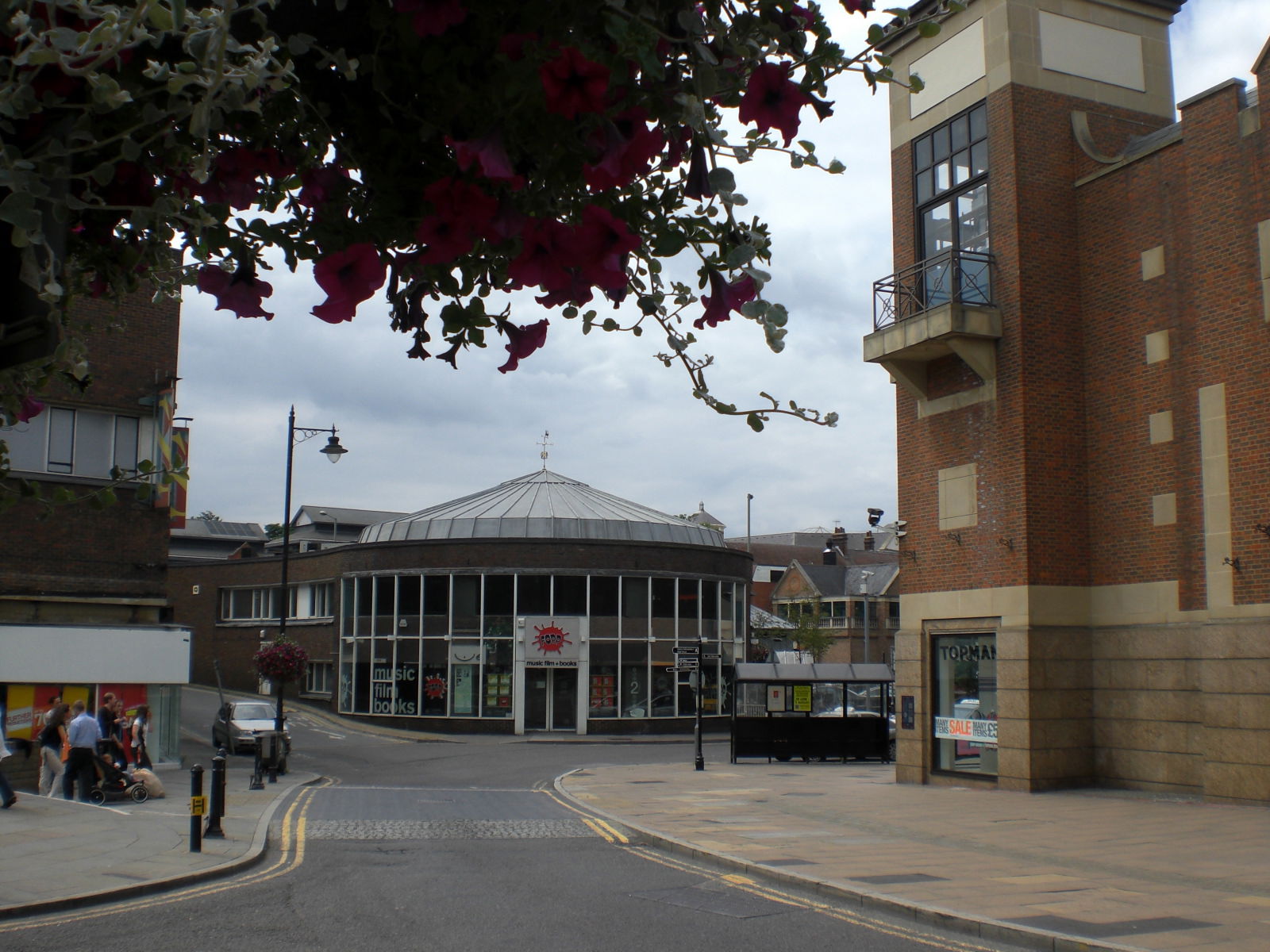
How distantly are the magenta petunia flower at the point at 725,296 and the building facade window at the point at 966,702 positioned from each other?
19.9m

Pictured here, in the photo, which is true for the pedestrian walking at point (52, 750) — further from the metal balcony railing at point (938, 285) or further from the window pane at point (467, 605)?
the window pane at point (467, 605)

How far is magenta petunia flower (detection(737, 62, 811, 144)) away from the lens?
2443 millimetres

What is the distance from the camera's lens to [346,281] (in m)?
2.37

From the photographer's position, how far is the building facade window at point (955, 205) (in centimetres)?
2253

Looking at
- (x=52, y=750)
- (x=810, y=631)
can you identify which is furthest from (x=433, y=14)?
(x=810, y=631)

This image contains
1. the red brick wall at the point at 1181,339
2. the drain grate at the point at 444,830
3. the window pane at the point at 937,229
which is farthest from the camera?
the window pane at the point at 937,229

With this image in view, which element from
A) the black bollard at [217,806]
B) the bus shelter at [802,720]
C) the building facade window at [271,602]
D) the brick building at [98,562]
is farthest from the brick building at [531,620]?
the black bollard at [217,806]

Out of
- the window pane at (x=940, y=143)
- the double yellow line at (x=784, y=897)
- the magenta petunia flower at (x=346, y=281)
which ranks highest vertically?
the window pane at (x=940, y=143)

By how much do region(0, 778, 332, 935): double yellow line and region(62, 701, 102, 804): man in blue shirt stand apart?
12.4 feet

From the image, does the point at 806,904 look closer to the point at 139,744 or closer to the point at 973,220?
the point at 973,220

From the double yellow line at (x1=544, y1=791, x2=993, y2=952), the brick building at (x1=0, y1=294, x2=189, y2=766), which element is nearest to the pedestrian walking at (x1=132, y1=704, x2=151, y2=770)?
the brick building at (x1=0, y1=294, x2=189, y2=766)

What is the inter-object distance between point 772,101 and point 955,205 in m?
22.4

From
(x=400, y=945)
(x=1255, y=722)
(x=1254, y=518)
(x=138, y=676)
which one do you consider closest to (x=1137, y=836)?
(x=1255, y=722)

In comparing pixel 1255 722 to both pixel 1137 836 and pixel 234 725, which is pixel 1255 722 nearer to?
pixel 1137 836
